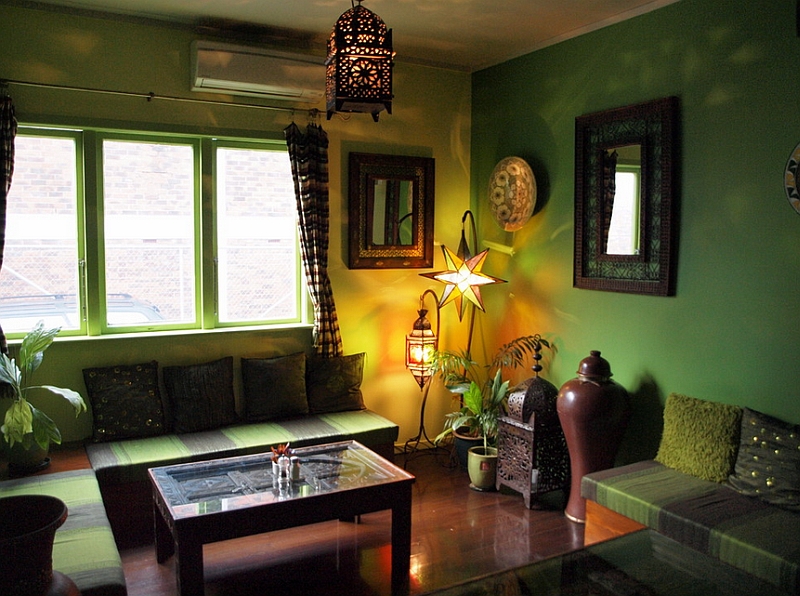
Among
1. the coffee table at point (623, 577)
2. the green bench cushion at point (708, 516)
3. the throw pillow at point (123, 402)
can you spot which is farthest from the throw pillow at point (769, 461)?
the throw pillow at point (123, 402)

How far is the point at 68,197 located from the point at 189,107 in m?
0.91

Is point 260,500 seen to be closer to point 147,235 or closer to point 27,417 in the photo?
point 27,417

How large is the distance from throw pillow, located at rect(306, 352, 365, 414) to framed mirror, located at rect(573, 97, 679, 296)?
5.34ft

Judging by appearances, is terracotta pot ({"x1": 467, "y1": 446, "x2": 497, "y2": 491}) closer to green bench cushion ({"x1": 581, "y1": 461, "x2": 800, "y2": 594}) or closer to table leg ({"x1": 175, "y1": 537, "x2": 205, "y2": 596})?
green bench cushion ({"x1": 581, "y1": 461, "x2": 800, "y2": 594})

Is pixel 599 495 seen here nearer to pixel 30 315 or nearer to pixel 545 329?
pixel 545 329

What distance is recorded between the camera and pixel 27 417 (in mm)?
3488

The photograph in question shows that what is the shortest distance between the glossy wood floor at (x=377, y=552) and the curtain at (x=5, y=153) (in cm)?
169

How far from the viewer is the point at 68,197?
4266mm

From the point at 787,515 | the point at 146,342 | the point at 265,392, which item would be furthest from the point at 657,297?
the point at 146,342

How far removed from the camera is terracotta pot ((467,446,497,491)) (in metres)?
4.46

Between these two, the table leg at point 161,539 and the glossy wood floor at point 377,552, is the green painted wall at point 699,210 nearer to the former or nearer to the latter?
the glossy wood floor at point 377,552

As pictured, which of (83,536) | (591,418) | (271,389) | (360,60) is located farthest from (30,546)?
(591,418)

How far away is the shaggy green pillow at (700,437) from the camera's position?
11.2 feet

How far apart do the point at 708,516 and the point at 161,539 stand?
2.52m
